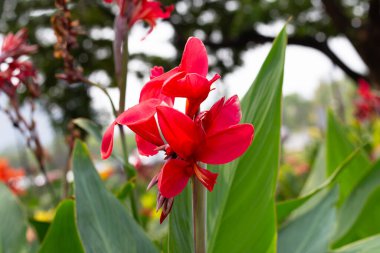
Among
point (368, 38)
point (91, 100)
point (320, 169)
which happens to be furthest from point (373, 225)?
point (91, 100)

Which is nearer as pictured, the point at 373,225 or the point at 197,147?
the point at 197,147

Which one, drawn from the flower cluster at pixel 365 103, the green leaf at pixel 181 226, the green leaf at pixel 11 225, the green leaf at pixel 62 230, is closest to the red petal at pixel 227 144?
the green leaf at pixel 181 226

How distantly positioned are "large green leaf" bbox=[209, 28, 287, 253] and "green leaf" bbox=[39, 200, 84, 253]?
0.53 feet

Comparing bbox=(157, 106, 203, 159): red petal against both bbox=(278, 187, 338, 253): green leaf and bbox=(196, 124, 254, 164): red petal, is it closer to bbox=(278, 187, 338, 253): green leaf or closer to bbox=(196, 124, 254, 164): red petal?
bbox=(196, 124, 254, 164): red petal

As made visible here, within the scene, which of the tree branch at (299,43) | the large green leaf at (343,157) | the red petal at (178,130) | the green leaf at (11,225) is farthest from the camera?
the tree branch at (299,43)

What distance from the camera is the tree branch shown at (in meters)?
8.59

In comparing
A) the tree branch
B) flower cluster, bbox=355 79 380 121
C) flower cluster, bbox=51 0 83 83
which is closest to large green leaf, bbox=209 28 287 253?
flower cluster, bbox=51 0 83 83

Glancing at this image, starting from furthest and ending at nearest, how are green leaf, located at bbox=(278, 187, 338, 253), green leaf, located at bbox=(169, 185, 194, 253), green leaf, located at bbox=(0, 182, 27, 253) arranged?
green leaf, located at bbox=(0, 182, 27, 253), green leaf, located at bbox=(278, 187, 338, 253), green leaf, located at bbox=(169, 185, 194, 253)

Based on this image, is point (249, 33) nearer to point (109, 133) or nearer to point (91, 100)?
point (91, 100)

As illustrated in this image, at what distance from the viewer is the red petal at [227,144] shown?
0.35 metres

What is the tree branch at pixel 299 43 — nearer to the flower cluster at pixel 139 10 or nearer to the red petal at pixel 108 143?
the flower cluster at pixel 139 10

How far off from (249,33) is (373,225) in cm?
839

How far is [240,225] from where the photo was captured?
522mm

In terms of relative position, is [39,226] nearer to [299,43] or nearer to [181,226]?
[181,226]
